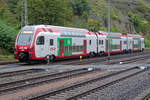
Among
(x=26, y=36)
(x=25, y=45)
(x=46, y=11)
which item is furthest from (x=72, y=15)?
(x=25, y=45)

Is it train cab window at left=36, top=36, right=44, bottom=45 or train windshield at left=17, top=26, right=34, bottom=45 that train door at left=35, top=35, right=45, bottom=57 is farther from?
train windshield at left=17, top=26, right=34, bottom=45

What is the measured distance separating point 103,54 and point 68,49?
1032cm

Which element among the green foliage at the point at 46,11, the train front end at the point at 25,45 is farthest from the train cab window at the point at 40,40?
the green foliage at the point at 46,11

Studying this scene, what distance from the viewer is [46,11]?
4075cm

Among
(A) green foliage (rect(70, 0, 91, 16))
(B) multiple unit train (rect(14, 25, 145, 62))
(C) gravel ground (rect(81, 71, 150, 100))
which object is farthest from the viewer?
(A) green foliage (rect(70, 0, 91, 16))

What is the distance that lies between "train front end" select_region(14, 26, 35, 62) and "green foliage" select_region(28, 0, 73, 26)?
63.0 ft

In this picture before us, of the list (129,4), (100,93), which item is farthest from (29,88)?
(129,4)

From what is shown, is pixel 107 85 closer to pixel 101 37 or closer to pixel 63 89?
pixel 63 89

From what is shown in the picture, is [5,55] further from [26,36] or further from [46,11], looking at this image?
[46,11]

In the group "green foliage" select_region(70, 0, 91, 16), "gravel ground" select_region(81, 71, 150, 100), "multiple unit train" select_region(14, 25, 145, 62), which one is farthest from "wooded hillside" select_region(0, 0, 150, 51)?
"gravel ground" select_region(81, 71, 150, 100)

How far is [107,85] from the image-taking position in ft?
38.9

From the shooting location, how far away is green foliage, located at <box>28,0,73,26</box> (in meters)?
40.9

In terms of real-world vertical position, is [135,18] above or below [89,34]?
above

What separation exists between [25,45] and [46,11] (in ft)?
67.7
